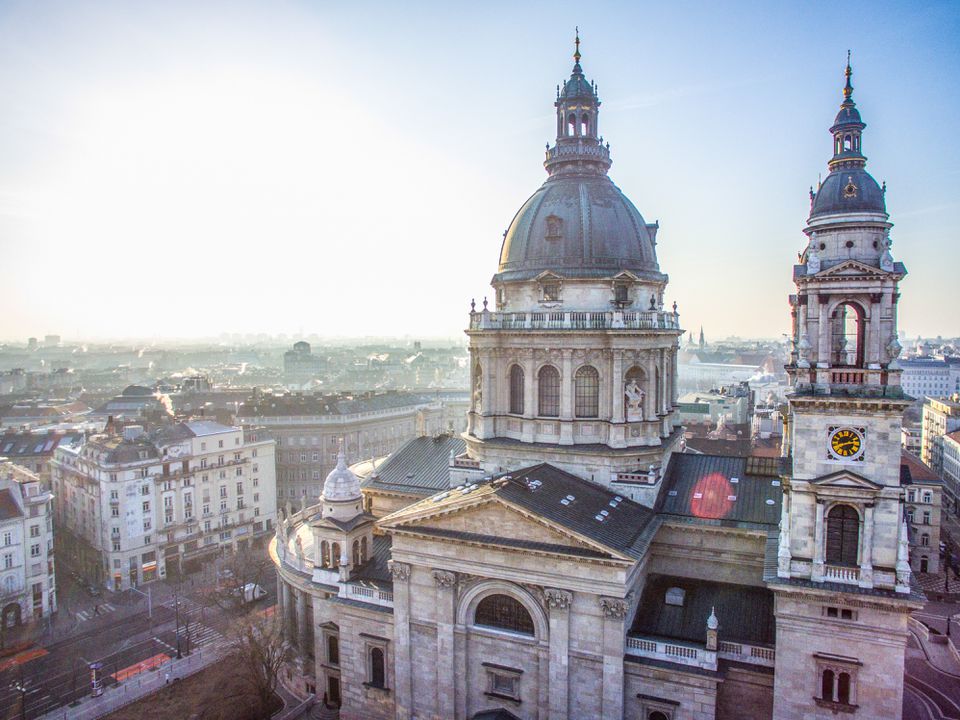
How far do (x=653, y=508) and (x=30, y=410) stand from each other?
125 meters

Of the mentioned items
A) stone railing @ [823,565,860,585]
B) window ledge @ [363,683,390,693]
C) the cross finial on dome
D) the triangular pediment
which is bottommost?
window ledge @ [363,683,390,693]

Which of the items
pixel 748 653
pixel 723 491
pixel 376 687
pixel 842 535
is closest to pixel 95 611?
pixel 376 687

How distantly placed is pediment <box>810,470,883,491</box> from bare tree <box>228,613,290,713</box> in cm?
3848

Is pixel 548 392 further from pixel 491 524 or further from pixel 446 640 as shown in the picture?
pixel 446 640

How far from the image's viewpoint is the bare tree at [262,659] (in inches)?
1828

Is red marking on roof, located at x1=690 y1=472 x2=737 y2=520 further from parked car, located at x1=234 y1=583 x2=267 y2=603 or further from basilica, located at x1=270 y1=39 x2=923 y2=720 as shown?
parked car, located at x1=234 y1=583 x2=267 y2=603

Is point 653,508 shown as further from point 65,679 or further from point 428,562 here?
point 65,679

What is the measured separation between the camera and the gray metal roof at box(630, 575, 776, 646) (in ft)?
118

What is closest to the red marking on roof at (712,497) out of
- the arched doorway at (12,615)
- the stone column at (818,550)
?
the stone column at (818,550)

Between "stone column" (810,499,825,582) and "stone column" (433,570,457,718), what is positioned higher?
"stone column" (810,499,825,582)

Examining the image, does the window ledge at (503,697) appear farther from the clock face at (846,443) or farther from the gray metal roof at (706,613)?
the clock face at (846,443)

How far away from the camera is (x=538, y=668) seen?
119 feet

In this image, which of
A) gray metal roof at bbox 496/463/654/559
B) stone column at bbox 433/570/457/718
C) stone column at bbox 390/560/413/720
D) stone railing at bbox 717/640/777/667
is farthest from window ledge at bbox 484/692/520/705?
stone railing at bbox 717/640/777/667

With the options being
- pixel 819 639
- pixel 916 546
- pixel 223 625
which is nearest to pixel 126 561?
pixel 223 625
